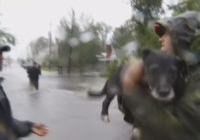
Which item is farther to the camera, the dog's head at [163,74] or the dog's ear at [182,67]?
the dog's ear at [182,67]

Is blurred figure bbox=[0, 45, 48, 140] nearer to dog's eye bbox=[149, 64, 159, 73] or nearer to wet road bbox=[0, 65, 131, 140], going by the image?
dog's eye bbox=[149, 64, 159, 73]

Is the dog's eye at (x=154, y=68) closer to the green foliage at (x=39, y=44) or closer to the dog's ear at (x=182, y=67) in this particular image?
the dog's ear at (x=182, y=67)

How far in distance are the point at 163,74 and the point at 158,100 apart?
0.10m

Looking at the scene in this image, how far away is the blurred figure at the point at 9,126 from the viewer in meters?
3.34

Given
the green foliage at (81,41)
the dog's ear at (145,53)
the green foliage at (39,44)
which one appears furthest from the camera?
the green foliage at (39,44)

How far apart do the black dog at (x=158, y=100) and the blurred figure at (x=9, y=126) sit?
1.67 metres

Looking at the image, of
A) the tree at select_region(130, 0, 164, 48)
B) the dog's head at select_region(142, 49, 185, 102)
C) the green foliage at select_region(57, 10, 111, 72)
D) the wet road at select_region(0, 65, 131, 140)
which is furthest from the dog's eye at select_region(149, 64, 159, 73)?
the green foliage at select_region(57, 10, 111, 72)

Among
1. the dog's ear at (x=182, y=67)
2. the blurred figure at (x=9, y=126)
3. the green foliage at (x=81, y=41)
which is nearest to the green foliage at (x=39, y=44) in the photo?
the green foliage at (x=81, y=41)

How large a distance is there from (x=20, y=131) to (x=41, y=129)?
0.59 ft

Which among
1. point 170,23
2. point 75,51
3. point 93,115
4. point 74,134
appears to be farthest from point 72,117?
point 75,51

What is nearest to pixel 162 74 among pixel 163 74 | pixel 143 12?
pixel 163 74

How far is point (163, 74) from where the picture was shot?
1773 mm

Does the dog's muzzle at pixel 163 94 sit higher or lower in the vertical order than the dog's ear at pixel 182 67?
lower

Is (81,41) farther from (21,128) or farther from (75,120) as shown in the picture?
(21,128)
